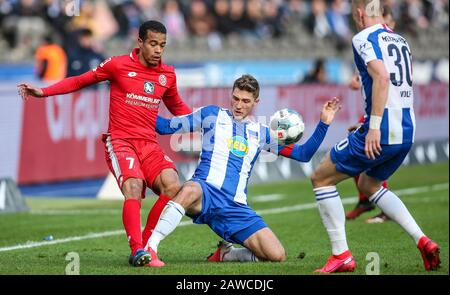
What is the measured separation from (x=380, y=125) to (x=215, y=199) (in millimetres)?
1581

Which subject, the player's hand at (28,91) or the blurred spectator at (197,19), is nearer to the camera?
the player's hand at (28,91)

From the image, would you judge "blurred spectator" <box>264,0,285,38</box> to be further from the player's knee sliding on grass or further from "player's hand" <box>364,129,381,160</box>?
"player's hand" <box>364,129,381,160</box>

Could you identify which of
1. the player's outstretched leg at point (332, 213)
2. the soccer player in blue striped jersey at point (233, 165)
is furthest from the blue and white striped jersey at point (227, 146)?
the player's outstretched leg at point (332, 213)

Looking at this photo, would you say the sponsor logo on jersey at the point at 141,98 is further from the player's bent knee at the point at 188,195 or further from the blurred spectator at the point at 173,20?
the blurred spectator at the point at 173,20

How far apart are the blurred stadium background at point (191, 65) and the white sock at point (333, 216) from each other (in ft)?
12.6

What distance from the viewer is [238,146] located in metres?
10.4

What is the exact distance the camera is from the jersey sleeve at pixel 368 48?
372 inches

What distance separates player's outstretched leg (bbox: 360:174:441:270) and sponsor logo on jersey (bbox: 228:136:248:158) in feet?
3.49

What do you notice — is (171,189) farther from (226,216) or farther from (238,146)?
(238,146)

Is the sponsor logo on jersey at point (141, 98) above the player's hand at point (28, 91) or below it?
below

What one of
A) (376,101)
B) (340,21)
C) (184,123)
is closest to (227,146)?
(184,123)

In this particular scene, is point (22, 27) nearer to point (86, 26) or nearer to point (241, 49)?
point (86, 26)

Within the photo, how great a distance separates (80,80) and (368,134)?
2.77 meters

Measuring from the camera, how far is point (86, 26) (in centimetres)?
2200
